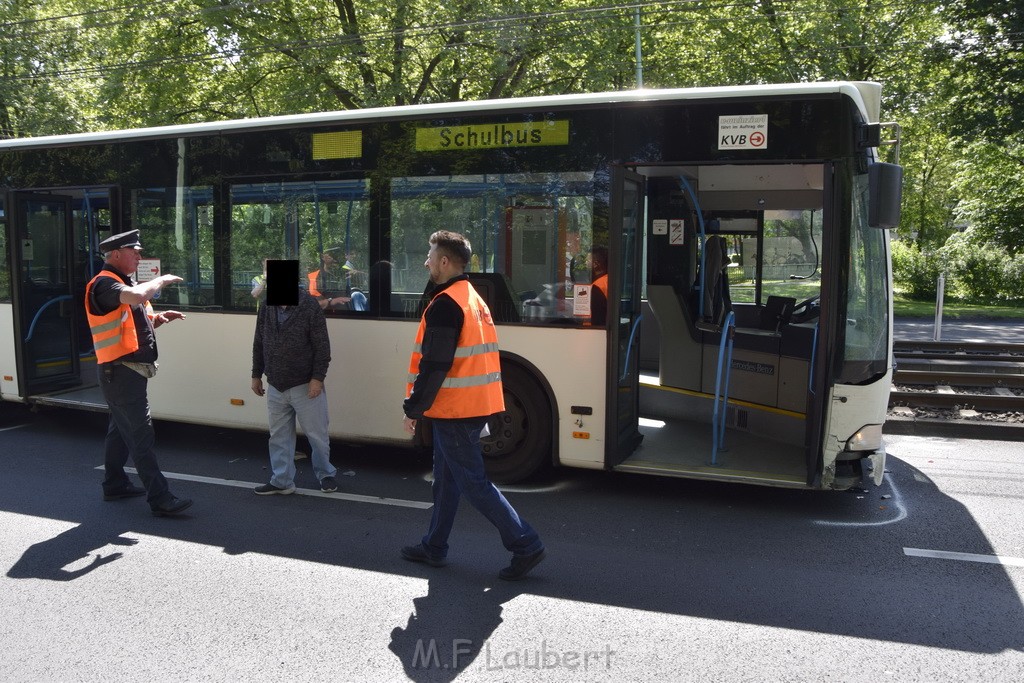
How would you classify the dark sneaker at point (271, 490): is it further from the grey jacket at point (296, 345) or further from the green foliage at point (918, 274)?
the green foliage at point (918, 274)

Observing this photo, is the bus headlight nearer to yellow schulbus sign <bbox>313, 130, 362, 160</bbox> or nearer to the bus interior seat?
the bus interior seat

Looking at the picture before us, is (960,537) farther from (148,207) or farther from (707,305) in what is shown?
(148,207)

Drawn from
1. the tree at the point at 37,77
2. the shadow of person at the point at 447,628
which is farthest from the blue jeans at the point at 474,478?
the tree at the point at 37,77

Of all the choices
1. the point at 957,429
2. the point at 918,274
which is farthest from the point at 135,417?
the point at 918,274

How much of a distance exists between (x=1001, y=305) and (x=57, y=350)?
24834 millimetres

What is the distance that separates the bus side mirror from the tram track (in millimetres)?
3907

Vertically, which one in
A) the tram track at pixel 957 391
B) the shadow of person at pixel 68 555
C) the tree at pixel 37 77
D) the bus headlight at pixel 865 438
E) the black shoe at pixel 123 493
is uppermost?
the tree at pixel 37 77

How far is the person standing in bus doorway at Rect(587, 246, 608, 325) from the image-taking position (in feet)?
21.0

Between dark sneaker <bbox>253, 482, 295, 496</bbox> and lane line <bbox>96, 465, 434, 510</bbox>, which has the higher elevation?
dark sneaker <bbox>253, 482, 295, 496</bbox>

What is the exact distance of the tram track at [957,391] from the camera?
876 centimetres

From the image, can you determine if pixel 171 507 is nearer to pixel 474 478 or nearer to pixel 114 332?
pixel 114 332

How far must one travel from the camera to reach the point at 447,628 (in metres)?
4.41

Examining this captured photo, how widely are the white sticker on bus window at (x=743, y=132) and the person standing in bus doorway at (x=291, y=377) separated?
309 centimetres

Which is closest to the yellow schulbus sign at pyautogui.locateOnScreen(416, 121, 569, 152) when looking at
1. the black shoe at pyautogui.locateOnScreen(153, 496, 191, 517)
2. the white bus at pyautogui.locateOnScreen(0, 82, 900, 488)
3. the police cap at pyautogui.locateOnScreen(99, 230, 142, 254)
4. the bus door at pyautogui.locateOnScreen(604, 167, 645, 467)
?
the white bus at pyautogui.locateOnScreen(0, 82, 900, 488)
